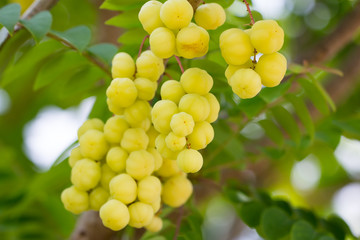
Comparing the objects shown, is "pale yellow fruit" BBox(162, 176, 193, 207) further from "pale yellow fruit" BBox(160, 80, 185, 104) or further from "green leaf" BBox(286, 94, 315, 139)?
"green leaf" BBox(286, 94, 315, 139)

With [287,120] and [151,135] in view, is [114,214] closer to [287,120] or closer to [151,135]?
[151,135]

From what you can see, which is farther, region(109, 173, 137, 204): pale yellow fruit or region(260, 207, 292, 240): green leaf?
region(260, 207, 292, 240): green leaf

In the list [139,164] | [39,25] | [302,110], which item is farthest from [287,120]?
[39,25]

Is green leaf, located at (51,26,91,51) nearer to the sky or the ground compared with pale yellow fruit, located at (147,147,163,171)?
nearer to the sky

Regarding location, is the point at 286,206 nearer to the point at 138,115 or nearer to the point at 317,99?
the point at 317,99

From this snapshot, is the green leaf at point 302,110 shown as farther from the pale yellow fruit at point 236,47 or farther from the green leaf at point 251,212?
the pale yellow fruit at point 236,47

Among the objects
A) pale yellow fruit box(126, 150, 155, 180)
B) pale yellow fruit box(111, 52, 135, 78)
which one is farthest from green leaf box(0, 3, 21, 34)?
pale yellow fruit box(126, 150, 155, 180)

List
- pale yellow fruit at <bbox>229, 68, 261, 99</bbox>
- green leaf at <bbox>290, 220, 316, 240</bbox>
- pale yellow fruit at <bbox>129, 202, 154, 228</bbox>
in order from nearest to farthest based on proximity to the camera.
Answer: pale yellow fruit at <bbox>229, 68, 261, 99</bbox> → pale yellow fruit at <bbox>129, 202, 154, 228</bbox> → green leaf at <bbox>290, 220, 316, 240</bbox>
